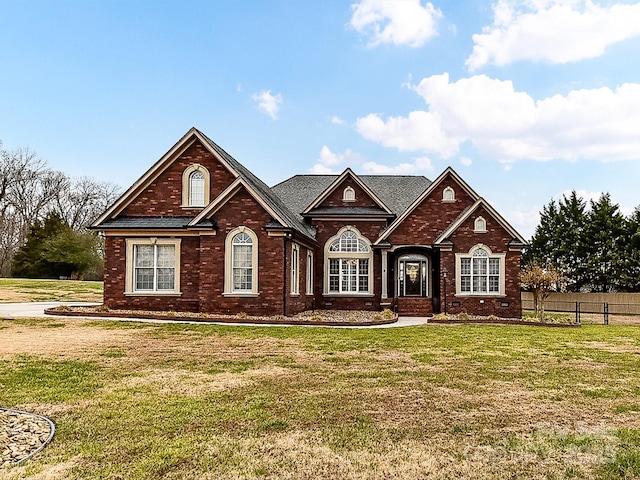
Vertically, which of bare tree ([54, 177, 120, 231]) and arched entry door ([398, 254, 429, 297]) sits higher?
bare tree ([54, 177, 120, 231])

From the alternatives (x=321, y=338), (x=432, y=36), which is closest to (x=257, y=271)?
(x=321, y=338)

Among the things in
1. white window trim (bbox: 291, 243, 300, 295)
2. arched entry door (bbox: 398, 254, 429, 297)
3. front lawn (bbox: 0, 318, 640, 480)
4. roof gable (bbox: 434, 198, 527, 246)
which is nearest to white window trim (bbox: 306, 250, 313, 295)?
white window trim (bbox: 291, 243, 300, 295)

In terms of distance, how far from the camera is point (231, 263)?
818 inches

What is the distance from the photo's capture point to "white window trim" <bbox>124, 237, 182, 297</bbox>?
21.6 m

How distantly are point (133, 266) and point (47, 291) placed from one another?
17155 millimetres

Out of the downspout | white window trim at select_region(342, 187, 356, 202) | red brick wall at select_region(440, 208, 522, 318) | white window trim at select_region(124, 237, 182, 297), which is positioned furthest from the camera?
white window trim at select_region(342, 187, 356, 202)

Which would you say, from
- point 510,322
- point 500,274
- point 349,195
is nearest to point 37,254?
point 349,195

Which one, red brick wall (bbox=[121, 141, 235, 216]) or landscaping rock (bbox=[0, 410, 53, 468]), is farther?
red brick wall (bbox=[121, 141, 235, 216])

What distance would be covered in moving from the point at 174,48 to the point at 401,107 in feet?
35.6

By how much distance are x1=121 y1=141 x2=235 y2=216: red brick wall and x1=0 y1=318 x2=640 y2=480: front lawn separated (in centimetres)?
929

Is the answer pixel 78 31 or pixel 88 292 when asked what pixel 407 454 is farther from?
pixel 88 292

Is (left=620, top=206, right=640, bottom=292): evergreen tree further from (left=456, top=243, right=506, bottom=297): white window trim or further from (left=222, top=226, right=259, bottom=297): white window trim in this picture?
(left=222, top=226, right=259, bottom=297): white window trim

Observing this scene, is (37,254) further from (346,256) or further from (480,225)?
(480,225)

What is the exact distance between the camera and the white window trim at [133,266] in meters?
21.6
